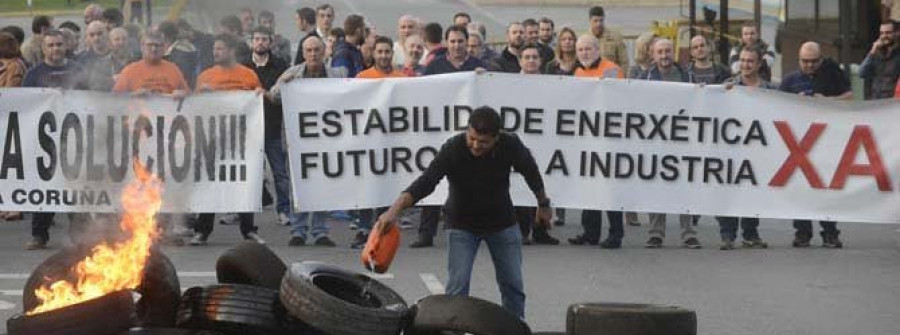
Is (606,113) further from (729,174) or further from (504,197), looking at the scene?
(504,197)

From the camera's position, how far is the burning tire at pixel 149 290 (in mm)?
11688

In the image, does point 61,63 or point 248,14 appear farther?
point 248,14

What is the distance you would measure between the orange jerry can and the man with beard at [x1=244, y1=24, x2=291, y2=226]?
5576 mm

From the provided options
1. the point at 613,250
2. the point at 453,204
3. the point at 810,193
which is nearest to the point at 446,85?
the point at 613,250

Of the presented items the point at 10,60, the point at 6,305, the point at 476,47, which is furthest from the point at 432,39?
the point at 6,305

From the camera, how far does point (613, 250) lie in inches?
693

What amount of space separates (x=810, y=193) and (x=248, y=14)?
17.3 feet

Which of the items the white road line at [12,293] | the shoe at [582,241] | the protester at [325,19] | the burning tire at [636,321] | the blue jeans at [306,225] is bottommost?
the shoe at [582,241]

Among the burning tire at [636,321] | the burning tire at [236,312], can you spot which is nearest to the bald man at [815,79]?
the burning tire at [636,321]

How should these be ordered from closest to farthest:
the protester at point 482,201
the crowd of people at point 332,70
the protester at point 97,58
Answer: the protester at point 482,201 → the crowd of people at point 332,70 → the protester at point 97,58

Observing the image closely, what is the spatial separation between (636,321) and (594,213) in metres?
6.30

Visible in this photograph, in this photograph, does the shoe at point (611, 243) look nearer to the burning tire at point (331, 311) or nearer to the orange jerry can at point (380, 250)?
the orange jerry can at point (380, 250)

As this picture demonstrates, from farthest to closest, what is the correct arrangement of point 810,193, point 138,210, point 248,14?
1. point 248,14
2. point 810,193
3. point 138,210

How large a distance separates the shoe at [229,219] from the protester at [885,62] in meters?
5.58
